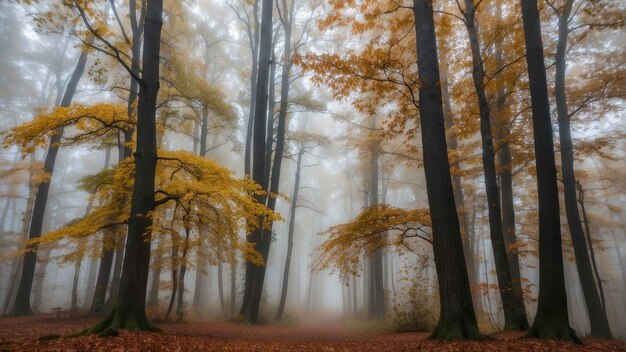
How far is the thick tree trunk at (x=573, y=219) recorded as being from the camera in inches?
356

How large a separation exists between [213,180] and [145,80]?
2746mm

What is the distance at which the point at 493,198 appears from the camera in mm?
8219

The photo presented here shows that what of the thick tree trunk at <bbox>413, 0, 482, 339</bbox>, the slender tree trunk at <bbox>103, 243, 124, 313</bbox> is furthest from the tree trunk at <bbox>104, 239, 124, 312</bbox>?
the thick tree trunk at <bbox>413, 0, 482, 339</bbox>

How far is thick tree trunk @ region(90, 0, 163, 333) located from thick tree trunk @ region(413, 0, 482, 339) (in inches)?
220

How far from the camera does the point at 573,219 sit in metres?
9.74

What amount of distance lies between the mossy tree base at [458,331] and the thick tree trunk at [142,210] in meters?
5.51

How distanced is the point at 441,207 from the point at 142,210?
5.90 metres

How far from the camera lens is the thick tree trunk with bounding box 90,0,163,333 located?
630 centimetres

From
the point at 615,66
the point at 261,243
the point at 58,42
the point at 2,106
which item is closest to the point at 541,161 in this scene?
the point at 615,66

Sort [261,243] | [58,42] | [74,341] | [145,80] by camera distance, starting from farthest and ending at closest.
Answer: [58,42] < [261,243] < [145,80] < [74,341]

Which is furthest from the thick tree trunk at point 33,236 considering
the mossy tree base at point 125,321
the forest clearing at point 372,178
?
the mossy tree base at point 125,321

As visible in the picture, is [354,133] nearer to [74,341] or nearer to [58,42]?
[74,341]

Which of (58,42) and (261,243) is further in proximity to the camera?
(58,42)

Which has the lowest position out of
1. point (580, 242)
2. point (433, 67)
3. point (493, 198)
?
Result: point (580, 242)
